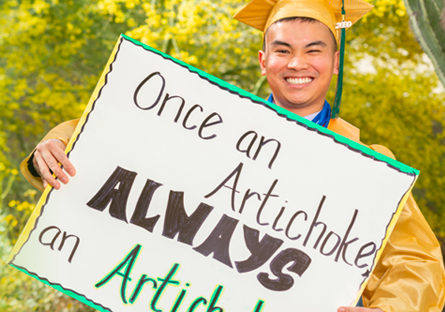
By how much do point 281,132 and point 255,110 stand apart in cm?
12

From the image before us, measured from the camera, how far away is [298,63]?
4.70 ft

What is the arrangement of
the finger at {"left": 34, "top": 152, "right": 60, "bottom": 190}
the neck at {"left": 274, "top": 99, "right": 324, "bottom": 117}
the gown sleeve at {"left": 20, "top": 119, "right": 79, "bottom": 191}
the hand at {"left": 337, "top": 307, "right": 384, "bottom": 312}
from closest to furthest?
the hand at {"left": 337, "top": 307, "right": 384, "bottom": 312}, the finger at {"left": 34, "top": 152, "right": 60, "bottom": 190}, the gown sleeve at {"left": 20, "top": 119, "right": 79, "bottom": 191}, the neck at {"left": 274, "top": 99, "right": 324, "bottom": 117}

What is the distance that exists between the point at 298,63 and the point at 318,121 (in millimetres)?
264

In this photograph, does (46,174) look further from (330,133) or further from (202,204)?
(330,133)

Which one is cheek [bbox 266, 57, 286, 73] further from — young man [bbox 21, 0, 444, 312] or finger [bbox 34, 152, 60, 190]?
finger [bbox 34, 152, 60, 190]

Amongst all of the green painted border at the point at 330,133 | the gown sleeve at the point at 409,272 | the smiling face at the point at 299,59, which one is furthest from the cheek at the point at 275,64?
the gown sleeve at the point at 409,272

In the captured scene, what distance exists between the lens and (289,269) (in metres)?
1.24

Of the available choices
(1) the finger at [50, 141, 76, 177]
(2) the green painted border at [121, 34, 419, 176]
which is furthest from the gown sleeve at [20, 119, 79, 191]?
(2) the green painted border at [121, 34, 419, 176]

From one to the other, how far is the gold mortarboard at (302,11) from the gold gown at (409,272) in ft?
2.61

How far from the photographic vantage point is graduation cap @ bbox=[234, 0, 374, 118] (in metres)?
1.48

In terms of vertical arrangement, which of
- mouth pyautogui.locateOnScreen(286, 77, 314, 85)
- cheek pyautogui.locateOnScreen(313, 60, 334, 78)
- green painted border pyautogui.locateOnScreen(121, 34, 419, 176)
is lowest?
green painted border pyautogui.locateOnScreen(121, 34, 419, 176)

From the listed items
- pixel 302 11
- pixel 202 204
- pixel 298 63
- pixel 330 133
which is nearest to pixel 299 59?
pixel 298 63

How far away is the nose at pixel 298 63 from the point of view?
1.43 meters

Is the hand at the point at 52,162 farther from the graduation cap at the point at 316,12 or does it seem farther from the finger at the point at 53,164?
the graduation cap at the point at 316,12
